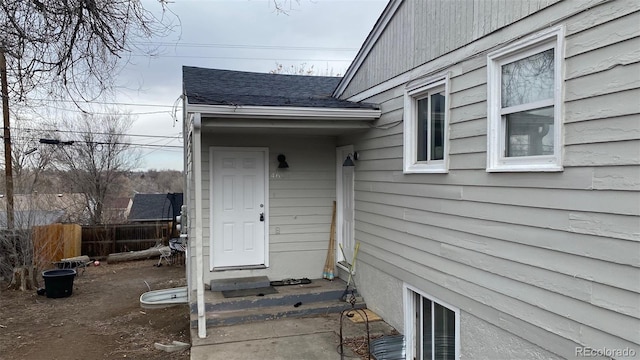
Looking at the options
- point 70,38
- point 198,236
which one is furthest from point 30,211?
point 70,38

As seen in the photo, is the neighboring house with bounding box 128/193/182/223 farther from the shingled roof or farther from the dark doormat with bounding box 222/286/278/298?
the dark doormat with bounding box 222/286/278/298

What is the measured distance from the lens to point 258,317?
5.45m

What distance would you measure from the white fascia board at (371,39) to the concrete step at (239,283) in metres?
3.33

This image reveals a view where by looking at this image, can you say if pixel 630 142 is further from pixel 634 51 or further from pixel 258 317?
pixel 258 317

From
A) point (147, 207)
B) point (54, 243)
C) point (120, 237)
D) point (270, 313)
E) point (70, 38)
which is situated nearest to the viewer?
point (70, 38)

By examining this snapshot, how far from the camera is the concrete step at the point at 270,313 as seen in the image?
5.31 m

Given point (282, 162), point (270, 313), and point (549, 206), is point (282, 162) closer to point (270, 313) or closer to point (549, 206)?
point (270, 313)

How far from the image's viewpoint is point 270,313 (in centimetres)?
551

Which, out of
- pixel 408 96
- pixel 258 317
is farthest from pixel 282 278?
pixel 408 96

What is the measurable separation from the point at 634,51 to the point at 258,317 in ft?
15.6

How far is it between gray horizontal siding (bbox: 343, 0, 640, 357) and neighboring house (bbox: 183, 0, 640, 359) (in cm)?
1

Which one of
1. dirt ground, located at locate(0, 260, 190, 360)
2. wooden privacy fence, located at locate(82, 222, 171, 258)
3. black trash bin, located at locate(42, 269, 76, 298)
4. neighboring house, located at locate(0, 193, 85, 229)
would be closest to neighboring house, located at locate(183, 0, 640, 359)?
dirt ground, located at locate(0, 260, 190, 360)

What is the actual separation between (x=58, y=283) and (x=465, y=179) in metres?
7.49

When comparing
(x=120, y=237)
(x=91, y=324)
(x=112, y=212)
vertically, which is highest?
(x=112, y=212)
